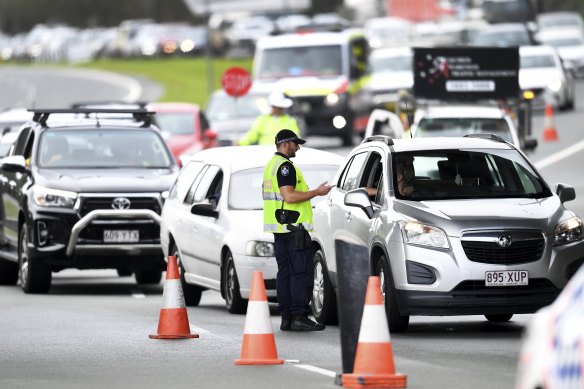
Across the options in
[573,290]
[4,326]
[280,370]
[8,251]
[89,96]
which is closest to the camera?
[573,290]

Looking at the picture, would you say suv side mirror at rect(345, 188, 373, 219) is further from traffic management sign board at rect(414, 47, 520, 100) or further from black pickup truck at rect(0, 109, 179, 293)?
traffic management sign board at rect(414, 47, 520, 100)

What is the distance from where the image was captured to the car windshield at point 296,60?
39.7 m

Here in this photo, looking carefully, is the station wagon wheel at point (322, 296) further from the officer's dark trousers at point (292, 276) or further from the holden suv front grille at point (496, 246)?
the holden suv front grille at point (496, 246)

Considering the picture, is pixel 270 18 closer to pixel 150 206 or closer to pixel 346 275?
pixel 150 206

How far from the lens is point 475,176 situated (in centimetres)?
1512

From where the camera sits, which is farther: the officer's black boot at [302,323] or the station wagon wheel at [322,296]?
the station wagon wheel at [322,296]

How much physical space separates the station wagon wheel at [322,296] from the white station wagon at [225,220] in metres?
0.69

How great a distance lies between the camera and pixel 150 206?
2002cm

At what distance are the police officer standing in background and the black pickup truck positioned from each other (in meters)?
1.35

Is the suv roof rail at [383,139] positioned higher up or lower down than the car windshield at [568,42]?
higher up

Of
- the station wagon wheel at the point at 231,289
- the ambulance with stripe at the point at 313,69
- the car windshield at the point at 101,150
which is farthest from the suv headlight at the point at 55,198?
the ambulance with stripe at the point at 313,69

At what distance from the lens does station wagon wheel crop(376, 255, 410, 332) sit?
1418 centimetres

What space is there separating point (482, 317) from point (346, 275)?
5.69 metres

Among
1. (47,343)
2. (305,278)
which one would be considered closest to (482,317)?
(305,278)
